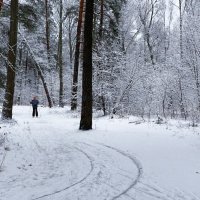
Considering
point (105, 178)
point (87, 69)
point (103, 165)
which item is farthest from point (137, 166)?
point (87, 69)

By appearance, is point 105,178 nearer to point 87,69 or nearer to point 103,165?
point 103,165

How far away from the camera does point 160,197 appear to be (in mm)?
6309

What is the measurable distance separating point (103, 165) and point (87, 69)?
22.2ft

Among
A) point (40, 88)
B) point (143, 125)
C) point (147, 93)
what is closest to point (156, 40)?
point (40, 88)

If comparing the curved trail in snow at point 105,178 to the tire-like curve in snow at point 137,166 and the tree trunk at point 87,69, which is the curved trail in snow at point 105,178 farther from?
the tree trunk at point 87,69

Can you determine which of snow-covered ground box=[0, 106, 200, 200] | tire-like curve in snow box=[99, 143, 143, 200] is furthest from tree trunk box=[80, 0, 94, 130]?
tire-like curve in snow box=[99, 143, 143, 200]

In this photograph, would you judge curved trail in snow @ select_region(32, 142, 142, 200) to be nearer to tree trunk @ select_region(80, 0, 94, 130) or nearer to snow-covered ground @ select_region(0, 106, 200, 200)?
snow-covered ground @ select_region(0, 106, 200, 200)

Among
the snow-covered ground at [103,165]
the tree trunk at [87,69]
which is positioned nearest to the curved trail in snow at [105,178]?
the snow-covered ground at [103,165]

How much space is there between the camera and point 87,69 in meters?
14.9

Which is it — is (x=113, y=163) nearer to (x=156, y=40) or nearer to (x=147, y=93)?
(x=147, y=93)

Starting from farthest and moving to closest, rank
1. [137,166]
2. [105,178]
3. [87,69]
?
[87,69], [137,166], [105,178]

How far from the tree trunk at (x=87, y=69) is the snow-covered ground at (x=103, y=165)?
1.00 metres

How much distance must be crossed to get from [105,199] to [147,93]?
57.8 feet

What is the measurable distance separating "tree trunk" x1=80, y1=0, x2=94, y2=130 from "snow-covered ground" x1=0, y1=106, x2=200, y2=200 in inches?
39.4
